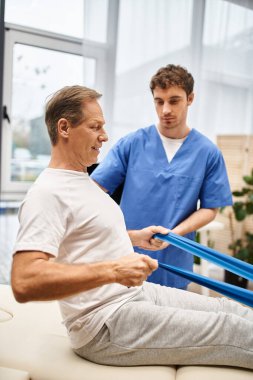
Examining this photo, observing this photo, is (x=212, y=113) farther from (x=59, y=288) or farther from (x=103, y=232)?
(x=59, y=288)

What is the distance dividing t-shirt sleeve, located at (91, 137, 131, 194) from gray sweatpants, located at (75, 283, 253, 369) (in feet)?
2.35

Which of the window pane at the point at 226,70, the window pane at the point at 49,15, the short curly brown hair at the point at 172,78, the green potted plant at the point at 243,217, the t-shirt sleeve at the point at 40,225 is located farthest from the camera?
the window pane at the point at 226,70

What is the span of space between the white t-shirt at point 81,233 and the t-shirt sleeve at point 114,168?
1.74 feet

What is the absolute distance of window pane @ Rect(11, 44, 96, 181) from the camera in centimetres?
357

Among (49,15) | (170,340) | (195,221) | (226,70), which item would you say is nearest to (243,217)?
(226,70)

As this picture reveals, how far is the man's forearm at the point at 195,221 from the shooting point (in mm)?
1619

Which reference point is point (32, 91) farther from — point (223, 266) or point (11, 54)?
point (223, 266)

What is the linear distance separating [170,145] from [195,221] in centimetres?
36

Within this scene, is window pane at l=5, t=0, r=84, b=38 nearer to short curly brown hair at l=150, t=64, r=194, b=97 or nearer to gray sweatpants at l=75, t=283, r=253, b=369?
short curly brown hair at l=150, t=64, r=194, b=97

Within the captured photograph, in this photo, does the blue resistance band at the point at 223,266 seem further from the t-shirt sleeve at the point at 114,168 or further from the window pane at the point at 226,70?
the window pane at the point at 226,70

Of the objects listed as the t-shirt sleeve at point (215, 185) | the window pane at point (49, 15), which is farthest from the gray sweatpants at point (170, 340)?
the window pane at point (49, 15)

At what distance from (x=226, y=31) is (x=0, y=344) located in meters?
3.71

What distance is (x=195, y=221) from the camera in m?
1.67

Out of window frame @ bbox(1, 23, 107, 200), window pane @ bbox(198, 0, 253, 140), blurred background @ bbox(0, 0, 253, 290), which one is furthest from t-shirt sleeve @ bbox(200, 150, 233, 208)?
window pane @ bbox(198, 0, 253, 140)
